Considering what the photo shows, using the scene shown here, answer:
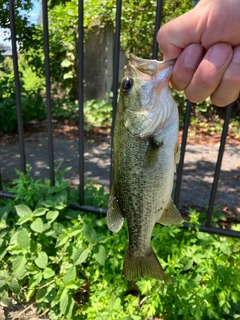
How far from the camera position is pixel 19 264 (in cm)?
254

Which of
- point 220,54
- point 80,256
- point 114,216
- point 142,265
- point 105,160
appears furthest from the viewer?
point 105,160

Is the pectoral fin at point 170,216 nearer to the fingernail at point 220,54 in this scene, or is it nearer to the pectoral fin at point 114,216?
the pectoral fin at point 114,216

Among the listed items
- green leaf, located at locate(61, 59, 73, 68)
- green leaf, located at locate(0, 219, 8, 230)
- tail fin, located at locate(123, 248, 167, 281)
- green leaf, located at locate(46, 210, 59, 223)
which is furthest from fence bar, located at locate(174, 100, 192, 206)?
green leaf, located at locate(61, 59, 73, 68)

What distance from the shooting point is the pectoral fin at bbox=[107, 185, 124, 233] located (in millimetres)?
1484

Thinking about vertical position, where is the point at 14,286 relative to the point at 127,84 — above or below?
below

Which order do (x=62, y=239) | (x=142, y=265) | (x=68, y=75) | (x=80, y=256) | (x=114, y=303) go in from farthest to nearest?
(x=68, y=75)
(x=62, y=239)
(x=80, y=256)
(x=114, y=303)
(x=142, y=265)

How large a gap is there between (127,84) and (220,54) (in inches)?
14.1

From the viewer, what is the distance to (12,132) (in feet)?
23.5

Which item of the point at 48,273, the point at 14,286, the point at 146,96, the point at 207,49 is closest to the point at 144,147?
the point at 146,96

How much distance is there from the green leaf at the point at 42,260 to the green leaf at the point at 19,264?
9 centimetres

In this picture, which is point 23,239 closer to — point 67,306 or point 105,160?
point 67,306

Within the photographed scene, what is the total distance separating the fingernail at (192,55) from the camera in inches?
51.5

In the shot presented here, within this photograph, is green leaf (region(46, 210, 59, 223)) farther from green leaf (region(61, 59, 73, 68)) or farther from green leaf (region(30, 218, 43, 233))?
green leaf (region(61, 59, 73, 68))

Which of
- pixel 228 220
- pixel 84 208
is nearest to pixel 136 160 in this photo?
pixel 84 208
